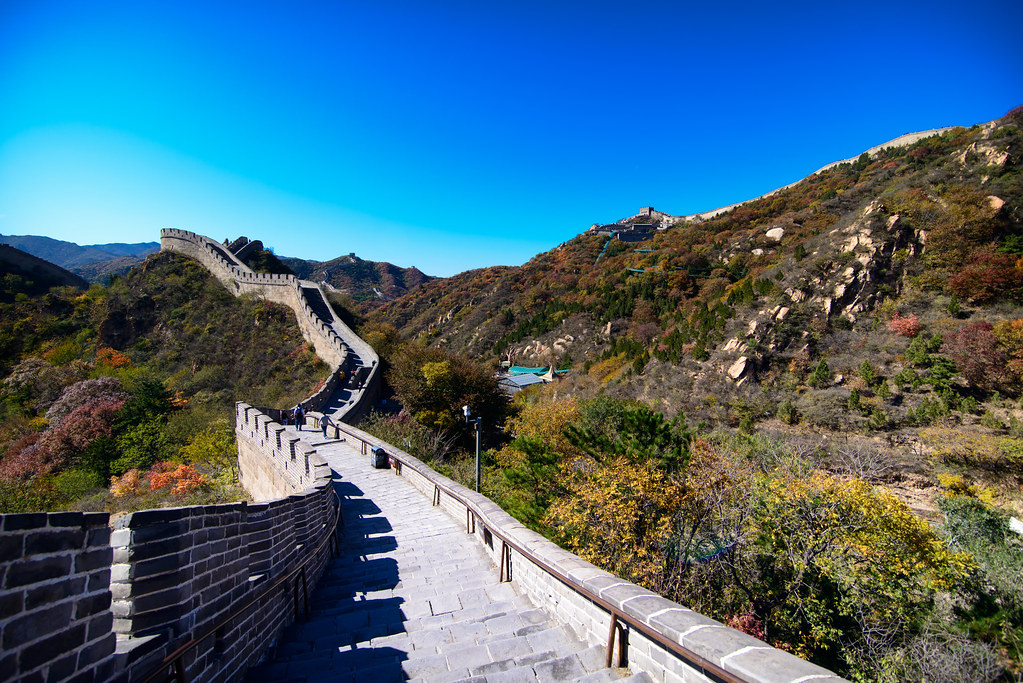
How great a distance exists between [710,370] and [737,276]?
1548cm

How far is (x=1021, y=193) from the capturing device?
2167 cm

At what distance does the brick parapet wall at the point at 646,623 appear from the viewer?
2072mm

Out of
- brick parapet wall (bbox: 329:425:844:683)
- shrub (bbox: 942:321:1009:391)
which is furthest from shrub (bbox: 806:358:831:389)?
brick parapet wall (bbox: 329:425:844:683)

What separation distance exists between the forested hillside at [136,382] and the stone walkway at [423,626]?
23.7ft

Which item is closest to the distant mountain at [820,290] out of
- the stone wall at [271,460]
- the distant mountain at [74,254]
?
the stone wall at [271,460]

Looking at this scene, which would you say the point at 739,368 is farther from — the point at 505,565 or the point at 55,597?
the point at 55,597

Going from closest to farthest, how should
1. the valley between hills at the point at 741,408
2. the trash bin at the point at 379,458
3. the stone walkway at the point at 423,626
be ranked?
1. the stone walkway at the point at 423,626
2. the valley between hills at the point at 741,408
3. the trash bin at the point at 379,458

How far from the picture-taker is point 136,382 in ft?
73.5

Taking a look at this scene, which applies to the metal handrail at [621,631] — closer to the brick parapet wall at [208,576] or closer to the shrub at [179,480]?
the brick parapet wall at [208,576]

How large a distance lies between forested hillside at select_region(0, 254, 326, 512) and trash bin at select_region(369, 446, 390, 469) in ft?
12.0

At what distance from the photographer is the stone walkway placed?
338 cm

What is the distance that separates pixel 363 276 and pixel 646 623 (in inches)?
4633

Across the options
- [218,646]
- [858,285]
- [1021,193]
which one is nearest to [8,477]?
[218,646]

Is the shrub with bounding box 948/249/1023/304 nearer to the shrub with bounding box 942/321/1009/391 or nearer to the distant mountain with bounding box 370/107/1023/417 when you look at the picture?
the distant mountain with bounding box 370/107/1023/417
